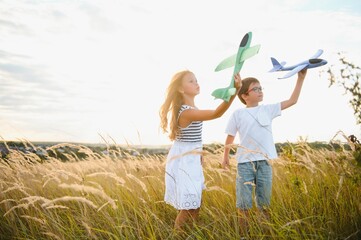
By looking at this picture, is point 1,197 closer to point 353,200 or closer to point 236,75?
point 236,75

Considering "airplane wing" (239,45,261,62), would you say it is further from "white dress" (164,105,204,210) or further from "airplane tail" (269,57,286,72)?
"airplane tail" (269,57,286,72)

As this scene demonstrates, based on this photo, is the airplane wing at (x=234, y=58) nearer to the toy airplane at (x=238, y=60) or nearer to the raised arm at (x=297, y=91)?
the toy airplane at (x=238, y=60)

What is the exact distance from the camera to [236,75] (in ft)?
8.30

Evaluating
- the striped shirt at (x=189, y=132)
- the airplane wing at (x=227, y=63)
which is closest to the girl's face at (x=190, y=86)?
the striped shirt at (x=189, y=132)

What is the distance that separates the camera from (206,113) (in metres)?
2.94

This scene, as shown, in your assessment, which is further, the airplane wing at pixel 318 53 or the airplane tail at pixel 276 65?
the airplane tail at pixel 276 65

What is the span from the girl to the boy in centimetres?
50

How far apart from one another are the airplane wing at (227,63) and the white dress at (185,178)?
590 mm

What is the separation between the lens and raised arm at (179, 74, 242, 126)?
2531mm

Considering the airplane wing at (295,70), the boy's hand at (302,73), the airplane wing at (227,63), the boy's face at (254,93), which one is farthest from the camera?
the boy's face at (254,93)

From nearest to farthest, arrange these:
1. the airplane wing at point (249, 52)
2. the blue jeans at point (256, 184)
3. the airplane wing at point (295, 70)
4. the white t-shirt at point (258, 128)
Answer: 1. the airplane wing at point (249, 52)
2. the airplane wing at point (295, 70)
3. the blue jeans at point (256, 184)
4. the white t-shirt at point (258, 128)

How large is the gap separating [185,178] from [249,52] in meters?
1.29

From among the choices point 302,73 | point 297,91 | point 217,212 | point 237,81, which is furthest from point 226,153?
point 237,81

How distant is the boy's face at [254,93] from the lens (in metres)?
3.81
